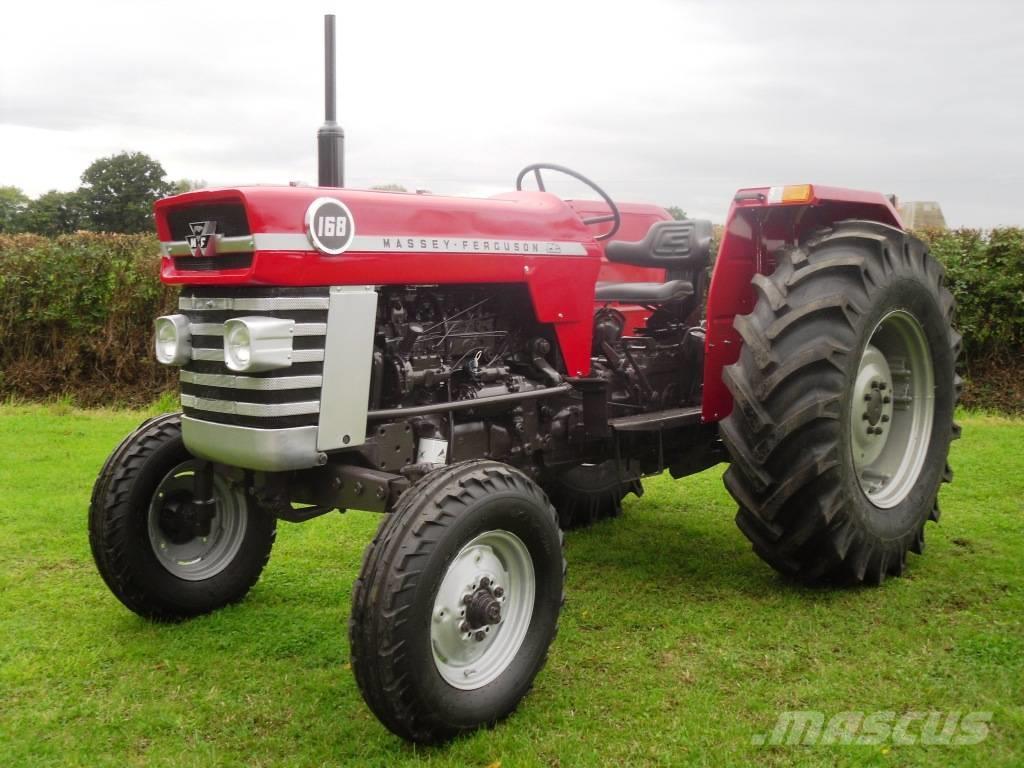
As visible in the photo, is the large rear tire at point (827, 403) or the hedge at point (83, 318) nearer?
the large rear tire at point (827, 403)

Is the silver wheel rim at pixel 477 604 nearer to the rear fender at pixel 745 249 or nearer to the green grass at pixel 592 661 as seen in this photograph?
the green grass at pixel 592 661

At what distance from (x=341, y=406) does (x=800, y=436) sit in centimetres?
187

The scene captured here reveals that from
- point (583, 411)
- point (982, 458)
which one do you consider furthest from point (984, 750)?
point (982, 458)

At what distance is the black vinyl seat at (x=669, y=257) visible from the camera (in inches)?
192

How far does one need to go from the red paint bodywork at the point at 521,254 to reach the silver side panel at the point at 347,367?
0.07 meters

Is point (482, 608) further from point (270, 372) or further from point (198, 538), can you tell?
point (198, 538)

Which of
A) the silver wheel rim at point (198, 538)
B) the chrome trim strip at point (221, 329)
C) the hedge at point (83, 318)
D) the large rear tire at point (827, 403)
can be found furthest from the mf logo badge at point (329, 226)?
the hedge at point (83, 318)

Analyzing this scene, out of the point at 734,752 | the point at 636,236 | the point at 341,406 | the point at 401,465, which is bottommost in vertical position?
the point at 734,752

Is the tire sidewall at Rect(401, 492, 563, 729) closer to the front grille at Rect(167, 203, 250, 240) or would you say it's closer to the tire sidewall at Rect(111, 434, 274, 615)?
the front grille at Rect(167, 203, 250, 240)

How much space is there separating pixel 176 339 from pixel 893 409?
11.0 ft

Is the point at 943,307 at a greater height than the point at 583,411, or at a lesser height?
greater

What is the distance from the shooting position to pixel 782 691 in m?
3.30

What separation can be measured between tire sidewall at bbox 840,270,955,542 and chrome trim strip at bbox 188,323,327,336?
215 centimetres

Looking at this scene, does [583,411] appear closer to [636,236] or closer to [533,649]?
[533,649]
